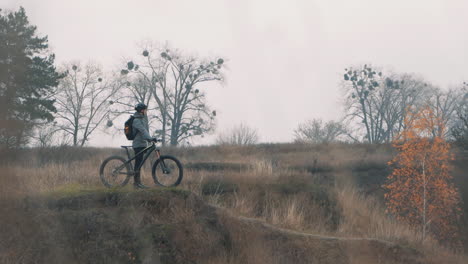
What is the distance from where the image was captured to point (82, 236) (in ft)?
38.2

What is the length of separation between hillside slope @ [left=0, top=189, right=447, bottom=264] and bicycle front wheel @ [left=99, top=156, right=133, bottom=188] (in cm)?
34

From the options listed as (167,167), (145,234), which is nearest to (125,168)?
(167,167)

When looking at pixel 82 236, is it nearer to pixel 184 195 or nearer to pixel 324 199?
pixel 184 195

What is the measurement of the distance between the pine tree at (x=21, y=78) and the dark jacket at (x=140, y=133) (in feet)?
67.5

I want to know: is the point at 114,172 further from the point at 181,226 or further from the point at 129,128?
the point at 181,226

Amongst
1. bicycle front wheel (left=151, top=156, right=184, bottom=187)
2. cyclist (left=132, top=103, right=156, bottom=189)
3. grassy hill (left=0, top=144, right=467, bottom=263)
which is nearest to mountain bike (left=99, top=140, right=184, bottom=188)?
bicycle front wheel (left=151, top=156, right=184, bottom=187)

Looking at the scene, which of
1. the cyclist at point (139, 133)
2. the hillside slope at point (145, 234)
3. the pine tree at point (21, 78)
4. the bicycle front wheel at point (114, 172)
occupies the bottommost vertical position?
the hillside slope at point (145, 234)

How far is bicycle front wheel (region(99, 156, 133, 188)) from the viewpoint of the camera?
492 inches

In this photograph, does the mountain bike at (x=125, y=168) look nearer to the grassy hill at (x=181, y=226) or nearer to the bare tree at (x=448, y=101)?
the grassy hill at (x=181, y=226)

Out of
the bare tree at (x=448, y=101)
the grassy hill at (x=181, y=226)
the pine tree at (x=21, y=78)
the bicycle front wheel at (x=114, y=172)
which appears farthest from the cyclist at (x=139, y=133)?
the bare tree at (x=448, y=101)

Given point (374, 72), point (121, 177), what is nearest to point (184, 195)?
point (121, 177)

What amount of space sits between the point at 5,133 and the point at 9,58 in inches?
251

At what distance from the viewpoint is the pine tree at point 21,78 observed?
32.6m

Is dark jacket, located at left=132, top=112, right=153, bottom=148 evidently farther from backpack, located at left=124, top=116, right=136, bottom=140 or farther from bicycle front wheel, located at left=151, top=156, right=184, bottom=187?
bicycle front wheel, located at left=151, top=156, right=184, bottom=187
